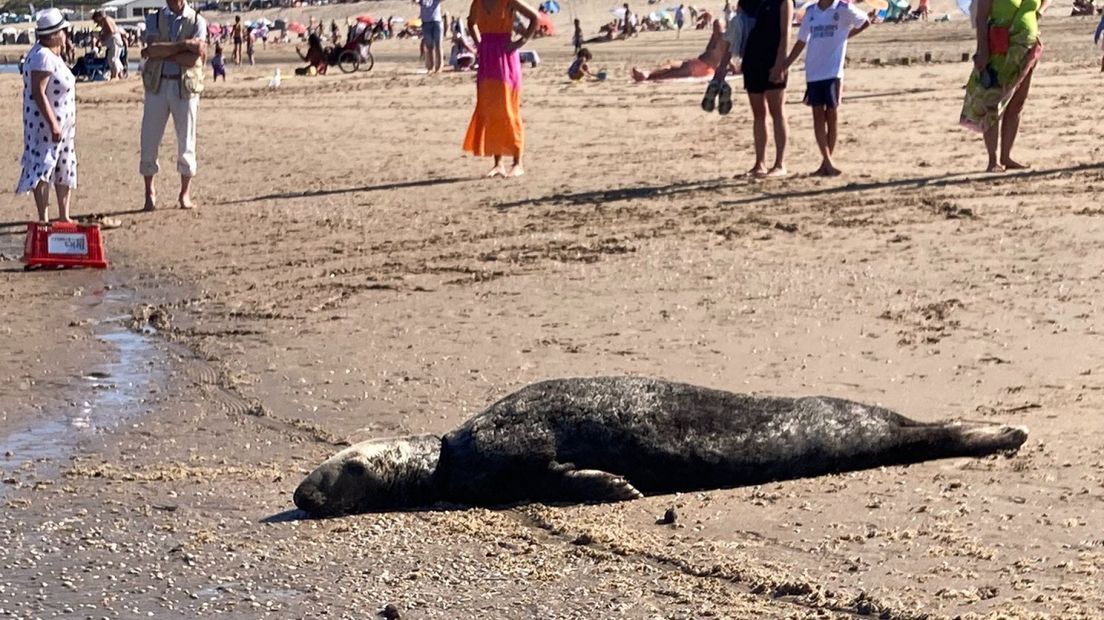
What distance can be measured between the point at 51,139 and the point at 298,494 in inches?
284

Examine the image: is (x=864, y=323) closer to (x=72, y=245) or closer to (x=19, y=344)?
(x=19, y=344)

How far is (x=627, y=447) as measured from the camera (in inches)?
253

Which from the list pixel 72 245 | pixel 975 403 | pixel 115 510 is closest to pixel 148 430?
pixel 115 510

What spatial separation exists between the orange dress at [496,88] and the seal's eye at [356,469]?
8.49 meters

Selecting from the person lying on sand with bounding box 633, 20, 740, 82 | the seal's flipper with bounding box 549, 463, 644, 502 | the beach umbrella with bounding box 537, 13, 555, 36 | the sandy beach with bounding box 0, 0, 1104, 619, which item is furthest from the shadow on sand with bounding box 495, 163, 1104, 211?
the person lying on sand with bounding box 633, 20, 740, 82

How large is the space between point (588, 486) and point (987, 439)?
4.98 feet

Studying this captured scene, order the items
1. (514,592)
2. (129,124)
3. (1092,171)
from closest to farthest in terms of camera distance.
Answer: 1. (514,592)
2. (1092,171)
3. (129,124)

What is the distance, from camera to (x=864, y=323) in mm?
8938

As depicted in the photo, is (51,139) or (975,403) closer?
(975,403)

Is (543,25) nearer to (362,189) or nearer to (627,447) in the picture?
(362,189)

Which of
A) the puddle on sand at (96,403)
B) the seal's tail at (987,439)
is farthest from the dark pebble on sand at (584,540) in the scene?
the puddle on sand at (96,403)

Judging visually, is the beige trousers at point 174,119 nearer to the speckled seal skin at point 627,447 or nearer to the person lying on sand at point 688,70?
the speckled seal skin at point 627,447

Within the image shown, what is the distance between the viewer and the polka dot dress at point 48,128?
12.3 meters

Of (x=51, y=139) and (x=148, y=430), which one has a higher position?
(x=51, y=139)
